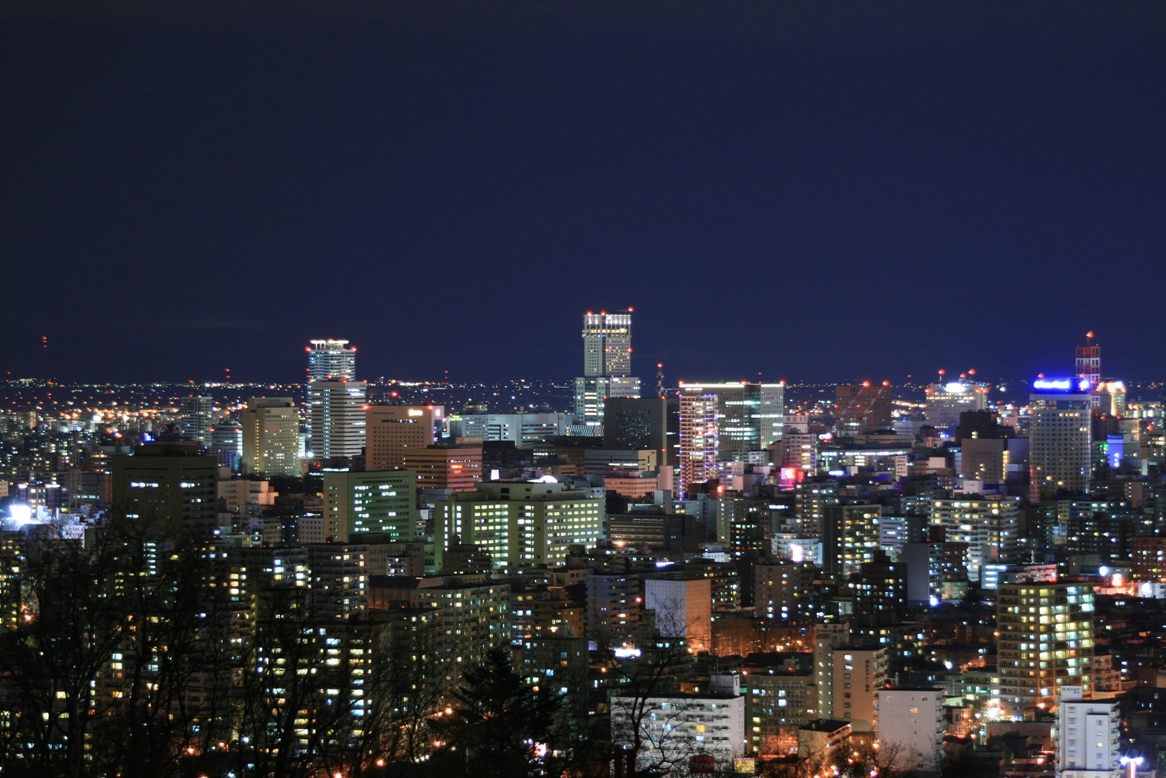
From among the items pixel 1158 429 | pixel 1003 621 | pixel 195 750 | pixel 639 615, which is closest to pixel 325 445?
pixel 1158 429

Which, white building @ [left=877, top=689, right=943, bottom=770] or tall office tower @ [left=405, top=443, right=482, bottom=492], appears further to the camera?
tall office tower @ [left=405, top=443, right=482, bottom=492]

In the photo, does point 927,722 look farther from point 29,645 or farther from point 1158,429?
point 1158,429

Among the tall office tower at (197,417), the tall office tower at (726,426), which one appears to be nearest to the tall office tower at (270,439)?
the tall office tower at (197,417)

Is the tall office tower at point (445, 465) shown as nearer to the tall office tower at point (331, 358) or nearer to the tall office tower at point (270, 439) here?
the tall office tower at point (270, 439)

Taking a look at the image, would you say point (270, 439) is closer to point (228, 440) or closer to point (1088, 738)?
point (228, 440)

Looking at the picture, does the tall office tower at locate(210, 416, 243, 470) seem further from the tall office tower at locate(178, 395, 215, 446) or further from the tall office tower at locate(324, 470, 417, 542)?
the tall office tower at locate(324, 470, 417, 542)

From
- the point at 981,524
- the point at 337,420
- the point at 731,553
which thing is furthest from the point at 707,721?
the point at 337,420

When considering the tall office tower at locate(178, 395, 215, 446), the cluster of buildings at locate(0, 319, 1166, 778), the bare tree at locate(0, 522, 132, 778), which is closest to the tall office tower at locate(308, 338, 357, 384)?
the cluster of buildings at locate(0, 319, 1166, 778)
